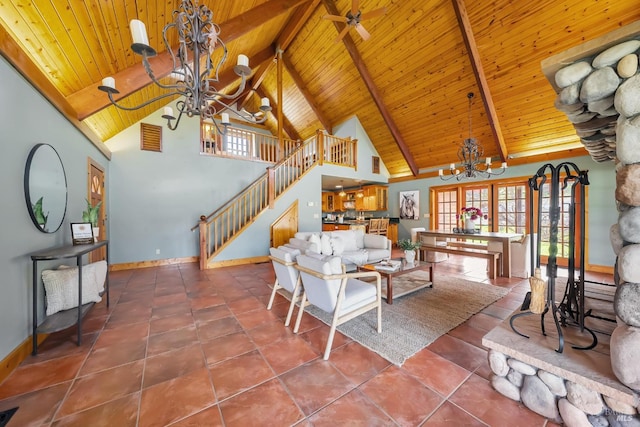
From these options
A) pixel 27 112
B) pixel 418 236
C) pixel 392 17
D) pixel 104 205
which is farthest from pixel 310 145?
pixel 27 112

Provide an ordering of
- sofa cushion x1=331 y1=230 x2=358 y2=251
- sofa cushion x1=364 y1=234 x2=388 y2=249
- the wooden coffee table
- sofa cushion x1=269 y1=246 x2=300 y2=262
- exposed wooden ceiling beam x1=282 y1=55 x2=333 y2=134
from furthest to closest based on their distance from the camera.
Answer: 1. exposed wooden ceiling beam x1=282 y1=55 x2=333 y2=134
2. sofa cushion x1=364 y1=234 x2=388 y2=249
3. sofa cushion x1=331 y1=230 x2=358 y2=251
4. the wooden coffee table
5. sofa cushion x1=269 y1=246 x2=300 y2=262

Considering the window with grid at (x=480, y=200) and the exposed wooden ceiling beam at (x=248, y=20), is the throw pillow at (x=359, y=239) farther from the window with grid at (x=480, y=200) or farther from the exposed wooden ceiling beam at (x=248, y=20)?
the exposed wooden ceiling beam at (x=248, y=20)

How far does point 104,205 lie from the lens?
184 inches

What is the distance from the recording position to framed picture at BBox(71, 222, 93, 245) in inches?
107

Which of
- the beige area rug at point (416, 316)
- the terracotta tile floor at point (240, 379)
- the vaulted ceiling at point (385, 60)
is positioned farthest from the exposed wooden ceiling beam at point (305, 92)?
the terracotta tile floor at point (240, 379)

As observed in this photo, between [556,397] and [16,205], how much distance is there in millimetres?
4108

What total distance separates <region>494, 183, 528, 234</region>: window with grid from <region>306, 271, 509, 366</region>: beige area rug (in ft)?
10.6

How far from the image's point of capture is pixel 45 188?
2.35 m

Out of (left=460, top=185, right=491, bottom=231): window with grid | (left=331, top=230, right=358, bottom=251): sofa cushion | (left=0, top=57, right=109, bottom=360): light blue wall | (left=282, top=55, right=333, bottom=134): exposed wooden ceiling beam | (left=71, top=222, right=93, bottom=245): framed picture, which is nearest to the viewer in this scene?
(left=0, top=57, right=109, bottom=360): light blue wall

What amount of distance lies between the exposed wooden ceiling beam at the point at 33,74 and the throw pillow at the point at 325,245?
390 centimetres

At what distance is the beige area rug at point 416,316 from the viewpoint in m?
2.12

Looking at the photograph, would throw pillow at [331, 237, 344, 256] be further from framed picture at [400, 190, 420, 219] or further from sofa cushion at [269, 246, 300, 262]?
framed picture at [400, 190, 420, 219]

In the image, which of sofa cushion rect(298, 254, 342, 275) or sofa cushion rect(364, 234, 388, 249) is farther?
sofa cushion rect(364, 234, 388, 249)

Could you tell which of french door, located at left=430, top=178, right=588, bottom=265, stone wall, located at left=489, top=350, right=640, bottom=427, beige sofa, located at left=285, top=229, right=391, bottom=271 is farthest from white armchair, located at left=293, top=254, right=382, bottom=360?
french door, located at left=430, top=178, right=588, bottom=265
